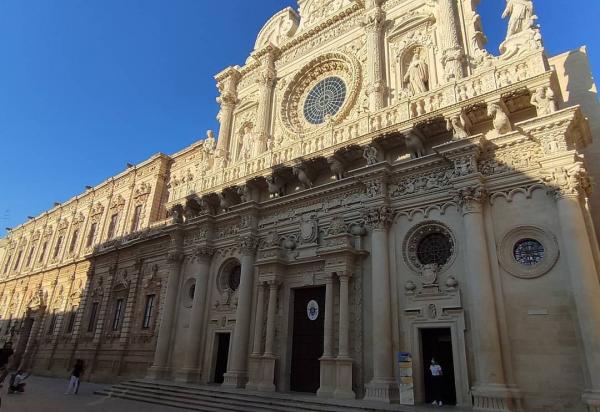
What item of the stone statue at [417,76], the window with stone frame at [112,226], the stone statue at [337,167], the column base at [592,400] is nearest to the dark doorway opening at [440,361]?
the column base at [592,400]

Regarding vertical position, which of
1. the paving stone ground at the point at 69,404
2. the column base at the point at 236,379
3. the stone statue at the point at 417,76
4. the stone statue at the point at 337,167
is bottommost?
the paving stone ground at the point at 69,404

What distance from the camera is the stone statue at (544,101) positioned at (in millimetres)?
10391

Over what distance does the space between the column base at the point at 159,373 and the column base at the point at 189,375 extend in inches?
47.1

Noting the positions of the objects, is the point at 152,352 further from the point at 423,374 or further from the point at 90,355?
the point at 423,374

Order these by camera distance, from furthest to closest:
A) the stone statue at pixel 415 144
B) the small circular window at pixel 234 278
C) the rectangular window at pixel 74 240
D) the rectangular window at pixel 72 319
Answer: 1. the rectangular window at pixel 74 240
2. the rectangular window at pixel 72 319
3. the small circular window at pixel 234 278
4. the stone statue at pixel 415 144

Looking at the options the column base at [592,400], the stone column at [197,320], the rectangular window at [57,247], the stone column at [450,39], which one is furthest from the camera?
the rectangular window at [57,247]

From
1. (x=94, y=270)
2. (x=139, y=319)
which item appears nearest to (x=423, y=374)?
(x=139, y=319)

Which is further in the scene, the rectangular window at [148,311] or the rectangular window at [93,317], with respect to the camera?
the rectangular window at [93,317]

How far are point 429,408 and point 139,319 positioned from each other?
52.0 ft

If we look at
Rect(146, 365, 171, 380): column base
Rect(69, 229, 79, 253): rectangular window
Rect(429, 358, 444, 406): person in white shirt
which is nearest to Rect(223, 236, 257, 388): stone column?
Rect(146, 365, 171, 380): column base

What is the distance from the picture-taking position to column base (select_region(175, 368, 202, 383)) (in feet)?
51.0

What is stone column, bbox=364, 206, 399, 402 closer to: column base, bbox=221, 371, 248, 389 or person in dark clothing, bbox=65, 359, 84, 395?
column base, bbox=221, 371, 248, 389

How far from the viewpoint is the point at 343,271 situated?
41.2ft

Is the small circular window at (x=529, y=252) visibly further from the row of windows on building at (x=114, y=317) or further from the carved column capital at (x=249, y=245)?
the row of windows on building at (x=114, y=317)
